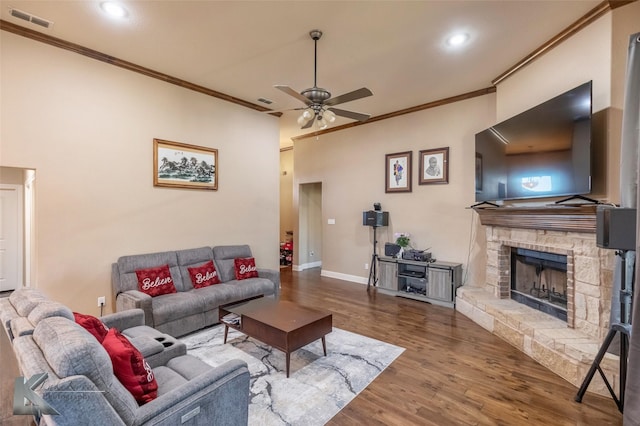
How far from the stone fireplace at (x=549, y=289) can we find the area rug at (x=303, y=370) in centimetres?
138

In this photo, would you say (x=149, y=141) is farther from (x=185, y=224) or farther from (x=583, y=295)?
(x=583, y=295)

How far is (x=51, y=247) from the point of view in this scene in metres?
3.32

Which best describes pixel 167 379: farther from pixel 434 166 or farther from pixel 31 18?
pixel 434 166

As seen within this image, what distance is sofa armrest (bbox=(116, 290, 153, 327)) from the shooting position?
3148 millimetres

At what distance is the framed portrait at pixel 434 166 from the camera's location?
5090 mm

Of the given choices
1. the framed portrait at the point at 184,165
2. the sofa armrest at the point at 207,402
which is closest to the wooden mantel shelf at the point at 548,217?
the sofa armrest at the point at 207,402

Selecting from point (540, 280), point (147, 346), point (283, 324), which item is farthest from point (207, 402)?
point (540, 280)

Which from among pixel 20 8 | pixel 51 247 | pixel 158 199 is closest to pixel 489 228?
pixel 158 199

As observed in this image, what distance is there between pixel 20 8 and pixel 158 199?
7.52 ft

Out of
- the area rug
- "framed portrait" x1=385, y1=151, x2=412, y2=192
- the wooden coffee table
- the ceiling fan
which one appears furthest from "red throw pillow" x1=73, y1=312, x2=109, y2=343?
"framed portrait" x1=385, y1=151, x2=412, y2=192

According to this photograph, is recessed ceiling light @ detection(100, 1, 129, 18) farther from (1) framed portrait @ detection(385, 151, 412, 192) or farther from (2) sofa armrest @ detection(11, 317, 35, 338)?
(1) framed portrait @ detection(385, 151, 412, 192)

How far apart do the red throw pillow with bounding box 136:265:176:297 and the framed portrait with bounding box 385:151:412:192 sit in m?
4.08

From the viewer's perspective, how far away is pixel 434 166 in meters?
5.23

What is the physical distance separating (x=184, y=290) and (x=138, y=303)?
90 centimetres
